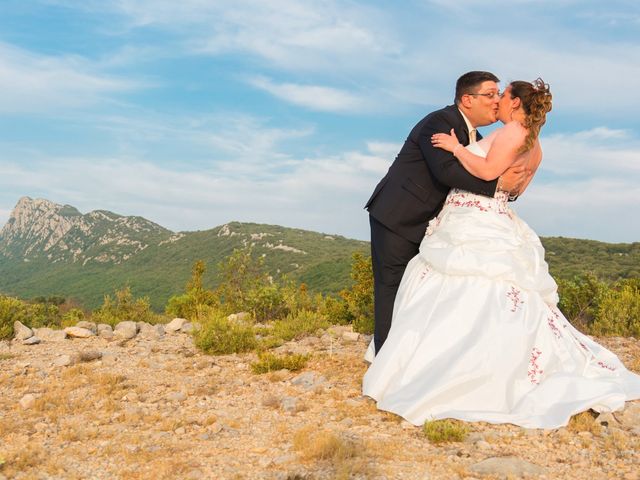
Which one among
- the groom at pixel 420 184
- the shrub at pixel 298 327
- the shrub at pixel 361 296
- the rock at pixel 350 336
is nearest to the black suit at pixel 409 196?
the groom at pixel 420 184

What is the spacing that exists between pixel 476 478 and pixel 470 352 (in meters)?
1.42

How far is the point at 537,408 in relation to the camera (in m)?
4.72

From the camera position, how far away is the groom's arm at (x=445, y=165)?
512 cm

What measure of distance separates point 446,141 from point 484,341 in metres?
1.81

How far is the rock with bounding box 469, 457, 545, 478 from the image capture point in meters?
3.68

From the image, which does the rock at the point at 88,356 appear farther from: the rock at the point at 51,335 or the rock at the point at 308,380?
the rock at the point at 308,380

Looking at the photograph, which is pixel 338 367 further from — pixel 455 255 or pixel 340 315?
pixel 340 315

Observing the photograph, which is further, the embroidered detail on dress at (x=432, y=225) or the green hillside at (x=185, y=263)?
the green hillside at (x=185, y=263)

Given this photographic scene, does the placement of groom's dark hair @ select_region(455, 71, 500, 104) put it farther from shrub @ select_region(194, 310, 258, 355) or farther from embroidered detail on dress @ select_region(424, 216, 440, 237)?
shrub @ select_region(194, 310, 258, 355)

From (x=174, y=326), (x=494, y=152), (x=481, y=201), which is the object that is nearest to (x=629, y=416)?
(x=481, y=201)

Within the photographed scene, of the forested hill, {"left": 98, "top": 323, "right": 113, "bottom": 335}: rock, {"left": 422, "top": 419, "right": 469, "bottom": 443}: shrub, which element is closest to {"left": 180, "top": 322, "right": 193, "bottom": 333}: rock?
{"left": 98, "top": 323, "right": 113, "bottom": 335}: rock

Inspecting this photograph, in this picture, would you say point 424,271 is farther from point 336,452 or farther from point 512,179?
→ point 336,452

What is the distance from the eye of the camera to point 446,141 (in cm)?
511

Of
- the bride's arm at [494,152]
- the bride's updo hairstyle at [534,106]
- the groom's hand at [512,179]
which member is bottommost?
the groom's hand at [512,179]
